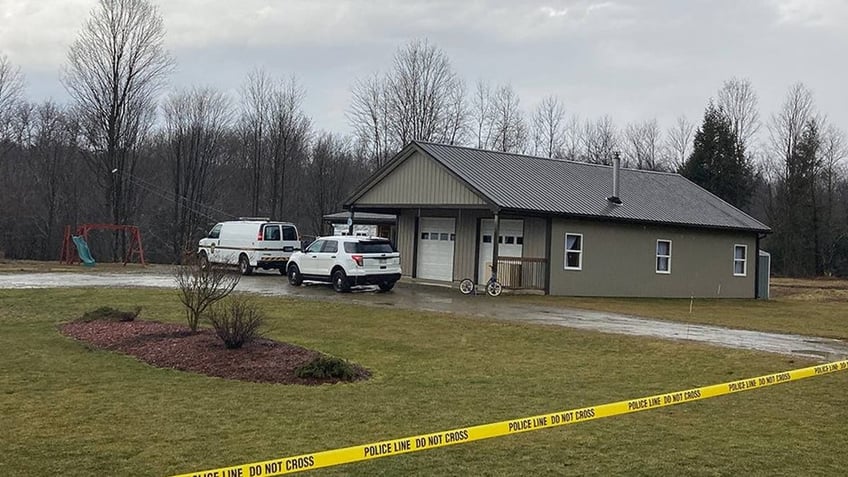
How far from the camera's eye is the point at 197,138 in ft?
189

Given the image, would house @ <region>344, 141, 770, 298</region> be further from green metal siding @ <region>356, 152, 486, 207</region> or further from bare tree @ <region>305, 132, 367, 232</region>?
bare tree @ <region>305, 132, 367, 232</region>

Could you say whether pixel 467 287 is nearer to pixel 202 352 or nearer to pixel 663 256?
pixel 663 256

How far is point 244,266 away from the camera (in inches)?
1134

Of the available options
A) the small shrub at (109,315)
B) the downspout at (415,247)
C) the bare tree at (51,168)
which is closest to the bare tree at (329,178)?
the bare tree at (51,168)

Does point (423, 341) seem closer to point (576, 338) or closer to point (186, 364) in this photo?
point (576, 338)

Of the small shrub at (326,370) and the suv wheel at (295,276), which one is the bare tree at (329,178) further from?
the small shrub at (326,370)

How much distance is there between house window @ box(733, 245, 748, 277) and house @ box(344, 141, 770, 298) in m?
0.04

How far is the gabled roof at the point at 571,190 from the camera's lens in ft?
85.8

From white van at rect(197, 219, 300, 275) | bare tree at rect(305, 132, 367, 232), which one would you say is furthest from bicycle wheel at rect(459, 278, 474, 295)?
bare tree at rect(305, 132, 367, 232)

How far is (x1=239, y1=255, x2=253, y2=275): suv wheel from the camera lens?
94.0 feet

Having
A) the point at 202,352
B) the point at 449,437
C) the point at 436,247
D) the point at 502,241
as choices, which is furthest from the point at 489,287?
the point at 449,437

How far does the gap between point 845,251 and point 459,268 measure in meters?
42.6

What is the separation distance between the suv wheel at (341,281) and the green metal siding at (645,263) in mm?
7336

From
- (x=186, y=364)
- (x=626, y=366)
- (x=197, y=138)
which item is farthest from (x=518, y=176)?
(x=197, y=138)
